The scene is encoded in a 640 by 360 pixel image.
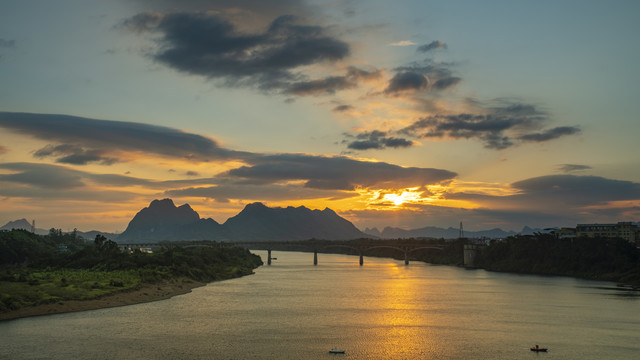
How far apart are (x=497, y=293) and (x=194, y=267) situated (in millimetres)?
76806

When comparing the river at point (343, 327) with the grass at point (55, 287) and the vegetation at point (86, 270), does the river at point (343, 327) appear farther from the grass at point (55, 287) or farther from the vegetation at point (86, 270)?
the vegetation at point (86, 270)

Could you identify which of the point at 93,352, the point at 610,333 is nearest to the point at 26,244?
the point at 93,352

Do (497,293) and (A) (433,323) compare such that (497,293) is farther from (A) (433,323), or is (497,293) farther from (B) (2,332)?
(B) (2,332)

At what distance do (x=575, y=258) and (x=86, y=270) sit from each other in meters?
134

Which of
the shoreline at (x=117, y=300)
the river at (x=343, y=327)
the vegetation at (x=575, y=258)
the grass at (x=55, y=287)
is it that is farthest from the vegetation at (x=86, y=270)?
the vegetation at (x=575, y=258)

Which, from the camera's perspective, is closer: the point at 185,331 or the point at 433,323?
the point at 185,331

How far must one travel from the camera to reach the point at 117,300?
88.7 metres

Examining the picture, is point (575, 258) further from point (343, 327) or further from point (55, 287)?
point (55, 287)

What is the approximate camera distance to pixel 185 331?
64.6m

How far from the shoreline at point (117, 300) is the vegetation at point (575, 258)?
105m

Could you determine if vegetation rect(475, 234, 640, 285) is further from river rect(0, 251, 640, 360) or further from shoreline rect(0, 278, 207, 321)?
shoreline rect(0, 278, 207, 321)

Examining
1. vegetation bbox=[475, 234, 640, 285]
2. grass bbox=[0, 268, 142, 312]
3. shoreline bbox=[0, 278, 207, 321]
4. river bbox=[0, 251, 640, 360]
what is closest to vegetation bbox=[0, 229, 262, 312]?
grass bbox=[0, 268, 142, 312]

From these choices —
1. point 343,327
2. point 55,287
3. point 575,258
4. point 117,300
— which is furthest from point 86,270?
point 575,258

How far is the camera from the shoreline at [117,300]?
73.9 metres
